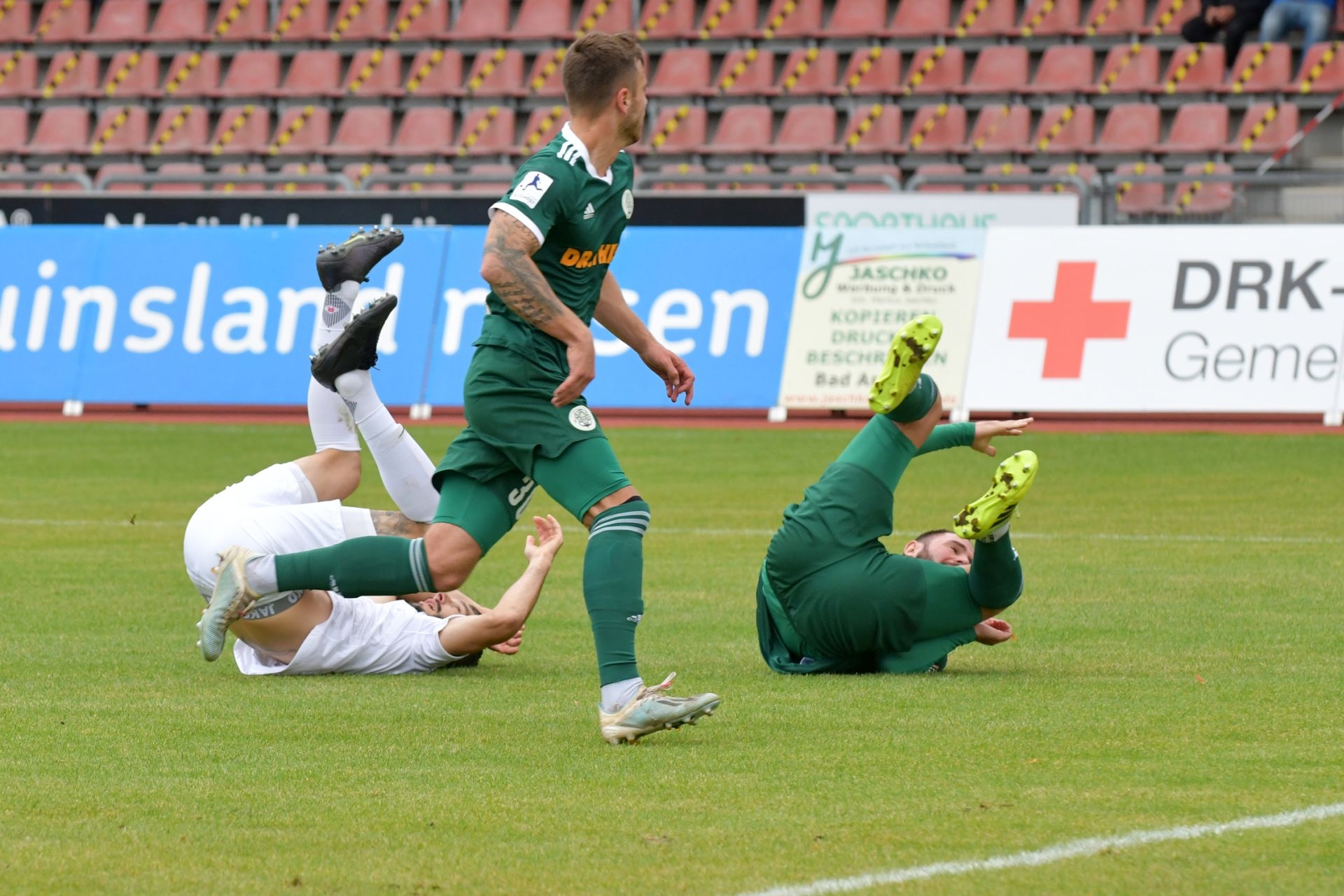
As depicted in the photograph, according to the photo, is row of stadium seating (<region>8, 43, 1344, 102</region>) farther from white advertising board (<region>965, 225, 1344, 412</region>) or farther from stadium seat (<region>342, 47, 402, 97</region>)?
white advertising board (<region>965, 225, 1344, 412</region>)

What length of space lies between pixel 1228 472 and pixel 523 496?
898cm

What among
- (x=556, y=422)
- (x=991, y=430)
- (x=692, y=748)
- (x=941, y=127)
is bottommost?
(x=692, y=748)

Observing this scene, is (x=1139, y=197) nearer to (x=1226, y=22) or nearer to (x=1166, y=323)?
(x=1226, y=22)

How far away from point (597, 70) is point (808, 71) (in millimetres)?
19581

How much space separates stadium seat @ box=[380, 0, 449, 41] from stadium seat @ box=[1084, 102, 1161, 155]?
9094mm

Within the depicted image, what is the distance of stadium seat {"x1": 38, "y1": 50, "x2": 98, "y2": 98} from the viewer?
27016 mm

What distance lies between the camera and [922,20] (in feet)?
81.1

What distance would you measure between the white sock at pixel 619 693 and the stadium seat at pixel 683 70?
1975 centimetres

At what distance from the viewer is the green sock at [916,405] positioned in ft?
21.4

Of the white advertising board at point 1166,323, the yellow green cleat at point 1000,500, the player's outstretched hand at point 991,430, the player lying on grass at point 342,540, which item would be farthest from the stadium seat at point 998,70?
the yellow green cleat at point 1000,500

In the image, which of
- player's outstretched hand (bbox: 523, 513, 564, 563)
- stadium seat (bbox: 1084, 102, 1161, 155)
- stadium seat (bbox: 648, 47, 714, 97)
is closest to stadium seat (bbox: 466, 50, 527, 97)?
stadium seat (bbox: 648, 47, 714, 97)

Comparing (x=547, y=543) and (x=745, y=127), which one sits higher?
(x=745, y=127)

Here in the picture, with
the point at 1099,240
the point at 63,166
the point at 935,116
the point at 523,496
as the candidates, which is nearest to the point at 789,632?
the point at 523,496

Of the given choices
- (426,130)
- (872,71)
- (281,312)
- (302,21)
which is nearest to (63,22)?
(302,21)
